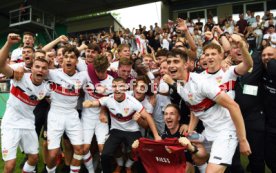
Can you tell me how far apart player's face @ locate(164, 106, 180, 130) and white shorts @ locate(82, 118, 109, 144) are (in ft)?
4.28

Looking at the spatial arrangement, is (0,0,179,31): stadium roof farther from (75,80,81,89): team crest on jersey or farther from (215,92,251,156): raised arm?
(215,92,251,156): raised arm

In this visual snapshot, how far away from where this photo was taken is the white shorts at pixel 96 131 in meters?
5.47

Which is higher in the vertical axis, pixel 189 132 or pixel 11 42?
pixel 11 42

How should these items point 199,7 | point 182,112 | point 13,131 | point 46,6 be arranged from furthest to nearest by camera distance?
point 46,6 → point 199,7 → point 182,112 → point 13,131

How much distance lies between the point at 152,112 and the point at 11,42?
2727 mm

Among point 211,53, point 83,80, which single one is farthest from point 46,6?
point 211,53

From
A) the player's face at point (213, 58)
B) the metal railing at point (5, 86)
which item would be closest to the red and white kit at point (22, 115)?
the player's face at point (213, 58)

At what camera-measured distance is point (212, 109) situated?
162 inches

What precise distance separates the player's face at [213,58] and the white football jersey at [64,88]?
232 cm

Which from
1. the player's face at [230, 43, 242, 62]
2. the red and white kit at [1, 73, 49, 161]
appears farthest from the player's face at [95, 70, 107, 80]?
the player's face at [230, 43, 242, 62]

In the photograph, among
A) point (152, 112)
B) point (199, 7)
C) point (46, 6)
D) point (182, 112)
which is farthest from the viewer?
point (46, 6)

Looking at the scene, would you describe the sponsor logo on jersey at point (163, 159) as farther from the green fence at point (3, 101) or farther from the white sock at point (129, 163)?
the green fence at point (3, 101)

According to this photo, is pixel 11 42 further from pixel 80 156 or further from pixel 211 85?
pixel 211 85

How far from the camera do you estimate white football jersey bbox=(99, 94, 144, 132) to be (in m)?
5.15
